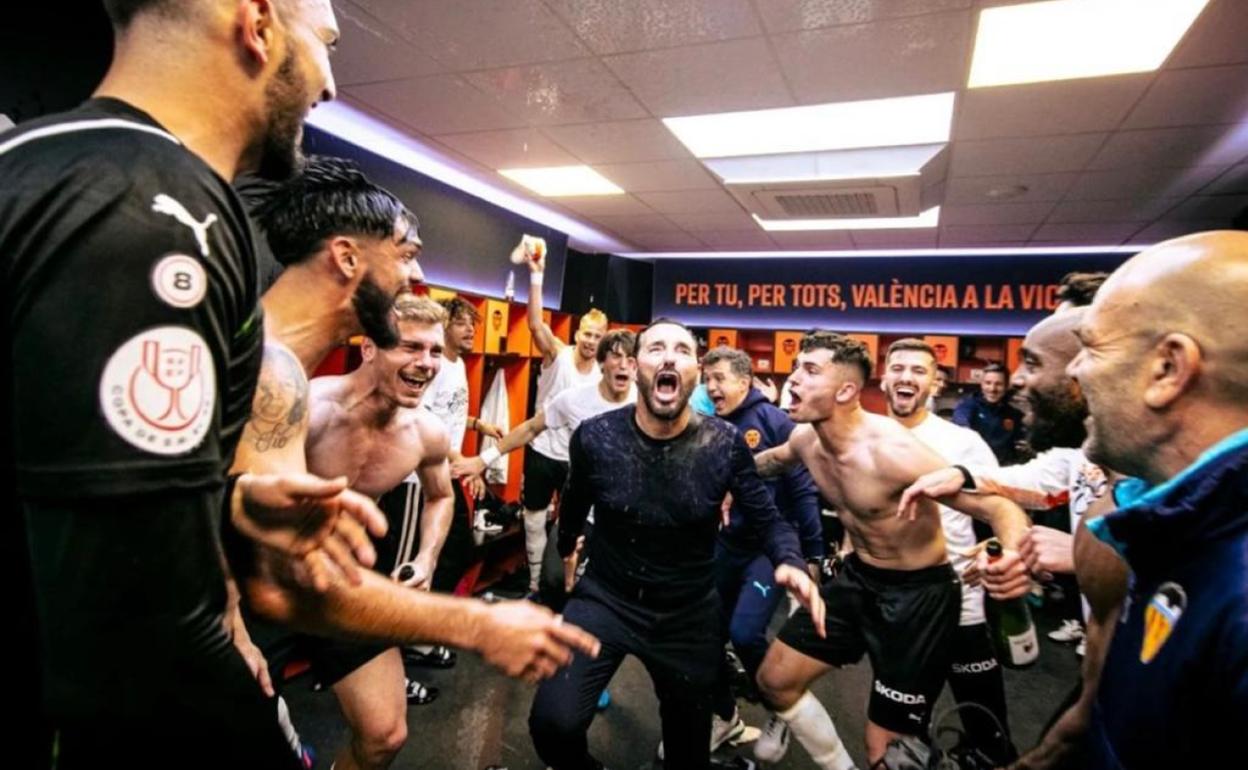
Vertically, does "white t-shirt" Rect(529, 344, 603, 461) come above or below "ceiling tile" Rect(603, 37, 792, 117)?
below

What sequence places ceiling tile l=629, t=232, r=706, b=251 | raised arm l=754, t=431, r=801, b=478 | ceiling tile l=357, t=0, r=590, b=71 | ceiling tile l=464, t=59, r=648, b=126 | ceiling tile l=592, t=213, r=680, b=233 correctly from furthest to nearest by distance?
ceiling tile l=629, t=232, r=706, b=251, ceiling tile l=592, t=213, r=680, b=233, ceiling tile l=464, t=59, r=648, b=126, raised arm l=754, t=431, r=801, b=478, ceiling tile l=357, t=0, r=590, b=71

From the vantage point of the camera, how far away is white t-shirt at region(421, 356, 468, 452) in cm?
399

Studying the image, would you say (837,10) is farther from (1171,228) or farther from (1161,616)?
(1171,228)

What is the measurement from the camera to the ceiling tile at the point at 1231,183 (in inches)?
178

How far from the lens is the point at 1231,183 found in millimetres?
4789

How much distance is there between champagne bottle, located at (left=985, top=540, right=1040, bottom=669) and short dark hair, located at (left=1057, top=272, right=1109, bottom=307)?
116 centimetres

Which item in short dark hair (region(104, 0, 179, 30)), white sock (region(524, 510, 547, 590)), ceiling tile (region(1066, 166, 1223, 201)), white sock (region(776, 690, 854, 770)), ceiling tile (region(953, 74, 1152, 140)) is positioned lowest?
white sock (region(776, 690, 854, 770))

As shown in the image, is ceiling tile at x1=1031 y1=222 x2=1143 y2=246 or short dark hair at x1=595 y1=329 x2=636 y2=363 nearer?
short dark hair at x1=595 y1=329 x2=636 y2=363

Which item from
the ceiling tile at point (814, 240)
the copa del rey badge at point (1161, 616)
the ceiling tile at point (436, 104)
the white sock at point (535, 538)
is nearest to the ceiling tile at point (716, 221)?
the ceiling tile at point (814, 240)

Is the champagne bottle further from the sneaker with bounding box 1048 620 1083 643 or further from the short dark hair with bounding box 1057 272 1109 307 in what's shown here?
the sneaker with bounding box 1048 620 1083 643

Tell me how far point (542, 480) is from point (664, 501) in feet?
7.43

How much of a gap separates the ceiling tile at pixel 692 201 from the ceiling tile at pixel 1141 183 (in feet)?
9.17

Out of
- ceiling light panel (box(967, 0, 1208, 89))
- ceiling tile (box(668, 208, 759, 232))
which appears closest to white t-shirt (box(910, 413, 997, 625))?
ceiling light panel (box(967, 0, 1208, 89))

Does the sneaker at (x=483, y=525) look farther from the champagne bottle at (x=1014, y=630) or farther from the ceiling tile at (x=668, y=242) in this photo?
the ceiling tile at (x=668, y=242)
